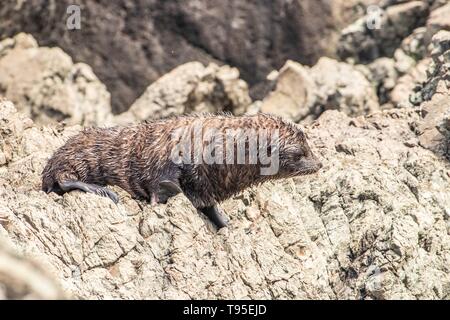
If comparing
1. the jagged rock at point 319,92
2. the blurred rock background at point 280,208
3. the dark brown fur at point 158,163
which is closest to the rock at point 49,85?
the blurred rock background at point 280,208

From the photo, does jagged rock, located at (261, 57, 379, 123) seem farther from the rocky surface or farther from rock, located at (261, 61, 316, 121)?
the rocky surface

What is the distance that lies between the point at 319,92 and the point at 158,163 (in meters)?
9.28

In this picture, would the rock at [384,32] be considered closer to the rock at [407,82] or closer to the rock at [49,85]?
the rock at [407,82]

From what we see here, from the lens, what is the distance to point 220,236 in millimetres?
14859

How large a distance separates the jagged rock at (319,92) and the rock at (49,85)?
390 centimetres

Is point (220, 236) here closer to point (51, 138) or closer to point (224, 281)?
point (224, 281)

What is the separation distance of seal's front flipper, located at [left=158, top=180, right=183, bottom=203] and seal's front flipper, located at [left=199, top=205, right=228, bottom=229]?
499 millimetres

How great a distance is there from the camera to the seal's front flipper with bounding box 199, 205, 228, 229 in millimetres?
15328

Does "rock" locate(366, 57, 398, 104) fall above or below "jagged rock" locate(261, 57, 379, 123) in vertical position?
below

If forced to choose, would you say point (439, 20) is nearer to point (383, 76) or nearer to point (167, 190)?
point (383, 76)

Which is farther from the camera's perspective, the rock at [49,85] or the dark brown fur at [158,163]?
the rock at [49,85]

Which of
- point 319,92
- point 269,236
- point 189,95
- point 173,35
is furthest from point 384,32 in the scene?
point 269,236

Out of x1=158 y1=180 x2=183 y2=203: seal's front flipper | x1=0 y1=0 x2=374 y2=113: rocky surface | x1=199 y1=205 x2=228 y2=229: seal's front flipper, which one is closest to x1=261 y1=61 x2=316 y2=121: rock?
x1=0 y1=0 x2=374 y2=113: rocky surface

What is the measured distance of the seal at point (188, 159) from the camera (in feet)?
50.2
